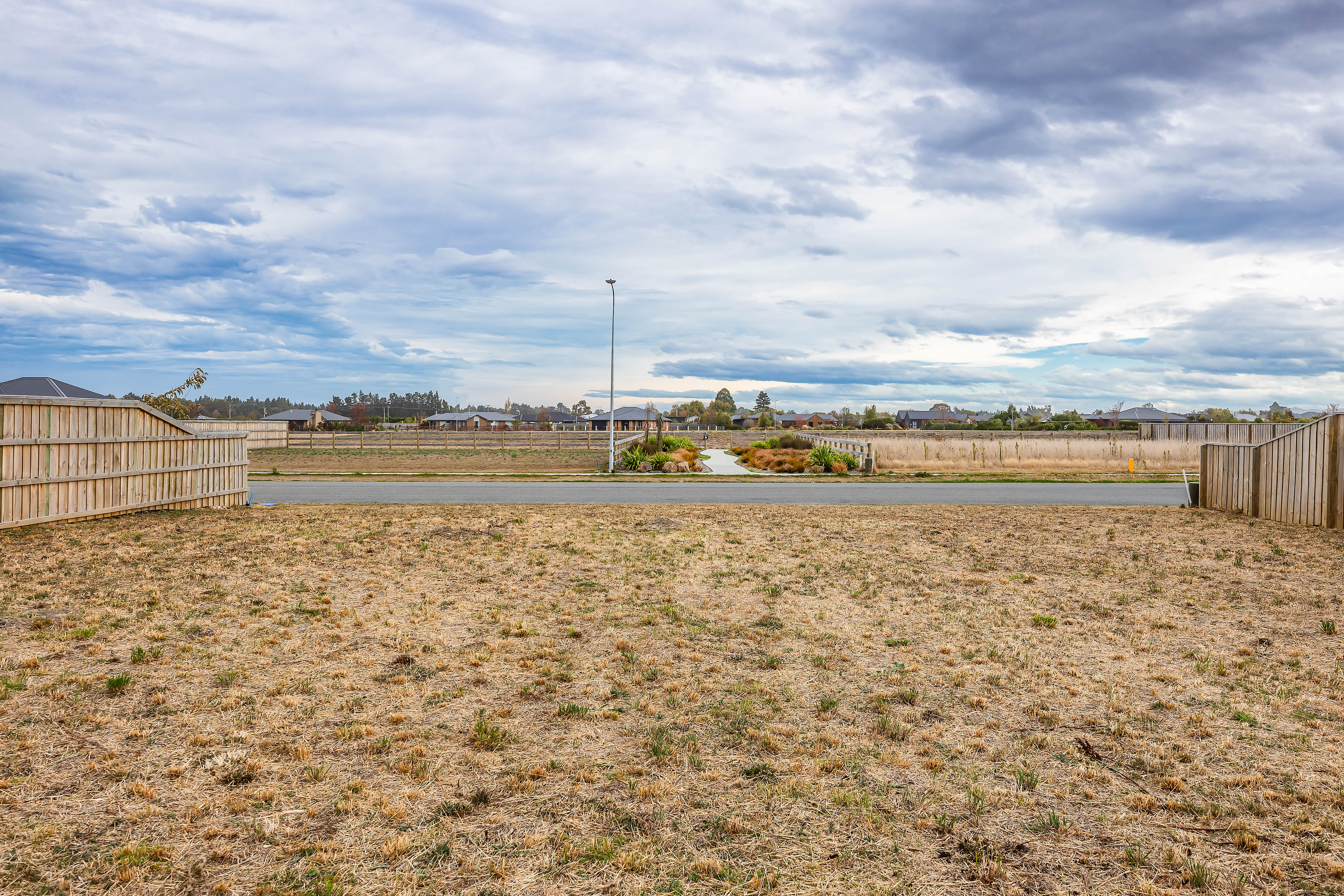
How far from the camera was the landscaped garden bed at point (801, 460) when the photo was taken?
93.8 ft

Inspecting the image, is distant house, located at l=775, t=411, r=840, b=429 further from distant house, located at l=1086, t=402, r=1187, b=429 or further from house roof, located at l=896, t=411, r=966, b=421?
distant house, located at l=1086, t=402, r=1187, b=429

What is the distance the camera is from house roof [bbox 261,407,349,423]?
99750 mm

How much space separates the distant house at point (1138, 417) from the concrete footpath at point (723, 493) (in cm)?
7185

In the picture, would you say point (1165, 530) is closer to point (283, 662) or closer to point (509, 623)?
point (509, 623)

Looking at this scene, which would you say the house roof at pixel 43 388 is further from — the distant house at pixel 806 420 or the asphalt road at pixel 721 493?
the distant house at pixel 806 420

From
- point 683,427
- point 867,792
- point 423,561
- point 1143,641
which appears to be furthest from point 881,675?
point 683,427

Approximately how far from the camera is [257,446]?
49531mm

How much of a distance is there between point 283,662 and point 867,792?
4.75 m

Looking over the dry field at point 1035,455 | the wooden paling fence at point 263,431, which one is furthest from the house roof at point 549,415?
the dry field at point 1035,455

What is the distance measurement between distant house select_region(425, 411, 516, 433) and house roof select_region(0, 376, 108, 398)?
85.3 metres

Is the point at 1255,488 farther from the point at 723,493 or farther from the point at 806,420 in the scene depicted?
the point at 806,420

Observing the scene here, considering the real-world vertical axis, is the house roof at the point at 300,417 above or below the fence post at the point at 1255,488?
above

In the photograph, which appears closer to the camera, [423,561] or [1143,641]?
[1143,641]

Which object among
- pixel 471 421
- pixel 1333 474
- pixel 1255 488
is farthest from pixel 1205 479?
pixel 471 421
